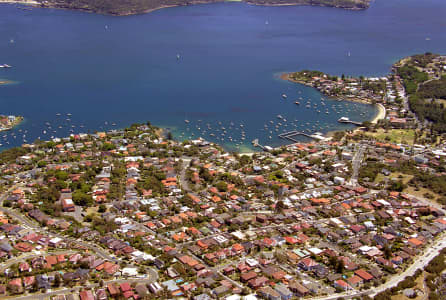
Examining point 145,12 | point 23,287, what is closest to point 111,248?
point 23,287

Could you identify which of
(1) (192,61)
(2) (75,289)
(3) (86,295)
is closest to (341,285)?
(3) (86,295)

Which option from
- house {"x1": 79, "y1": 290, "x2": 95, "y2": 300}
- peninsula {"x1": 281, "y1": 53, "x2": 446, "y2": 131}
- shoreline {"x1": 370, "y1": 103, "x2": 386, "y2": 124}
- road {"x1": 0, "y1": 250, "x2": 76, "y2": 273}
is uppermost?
peninsula {"x1": 281, "y1": 53, "x2": 446, "y2": 131}

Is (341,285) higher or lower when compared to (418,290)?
higher

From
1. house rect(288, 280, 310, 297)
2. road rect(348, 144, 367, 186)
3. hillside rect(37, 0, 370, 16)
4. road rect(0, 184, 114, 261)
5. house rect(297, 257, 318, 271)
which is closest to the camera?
house rect(288, 280, 310, 297)

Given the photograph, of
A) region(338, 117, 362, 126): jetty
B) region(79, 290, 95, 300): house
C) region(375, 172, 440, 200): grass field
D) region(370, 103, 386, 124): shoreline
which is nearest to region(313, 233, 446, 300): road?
region(375, 172, 440, 200): grass field

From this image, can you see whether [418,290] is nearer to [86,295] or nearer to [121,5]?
[86,295]

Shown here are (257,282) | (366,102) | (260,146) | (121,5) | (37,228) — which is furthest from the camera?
(121,5)

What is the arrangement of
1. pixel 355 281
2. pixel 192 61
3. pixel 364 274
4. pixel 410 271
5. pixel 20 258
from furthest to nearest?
pixel 192 61 < pixel 410 271 < pixel 20 258 < pixel 364 274 < pixel 355 281

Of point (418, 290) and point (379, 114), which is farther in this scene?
point (379, 114)

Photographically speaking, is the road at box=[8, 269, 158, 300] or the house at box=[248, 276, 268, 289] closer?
the road at box=[8, 269, 158, 300]

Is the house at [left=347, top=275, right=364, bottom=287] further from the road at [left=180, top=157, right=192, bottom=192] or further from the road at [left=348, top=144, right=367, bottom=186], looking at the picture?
the road at [left=180, top=157, right=192, bottom=192]

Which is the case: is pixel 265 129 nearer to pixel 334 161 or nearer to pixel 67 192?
pixel 334 161
